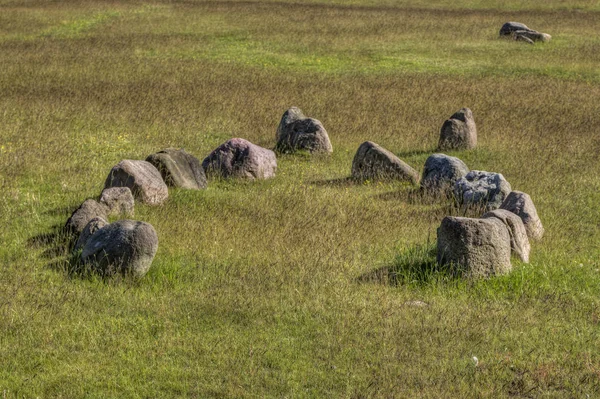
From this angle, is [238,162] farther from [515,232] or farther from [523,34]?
[523,34]

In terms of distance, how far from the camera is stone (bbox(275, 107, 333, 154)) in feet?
68.3

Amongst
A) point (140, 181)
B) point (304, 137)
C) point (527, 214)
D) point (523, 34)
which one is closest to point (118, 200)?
point (140, 181)

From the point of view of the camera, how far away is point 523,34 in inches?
1688

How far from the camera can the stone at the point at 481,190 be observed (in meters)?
15.8

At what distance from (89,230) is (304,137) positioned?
918 cm

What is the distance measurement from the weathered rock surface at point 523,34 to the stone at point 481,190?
1115 inches

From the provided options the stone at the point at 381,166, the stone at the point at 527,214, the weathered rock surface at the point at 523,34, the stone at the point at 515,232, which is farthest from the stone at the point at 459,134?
the weathered rock surface at the point at 523,34

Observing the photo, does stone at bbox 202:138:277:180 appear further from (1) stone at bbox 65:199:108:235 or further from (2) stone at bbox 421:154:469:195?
(1) stone at bbox 65:199:108:235

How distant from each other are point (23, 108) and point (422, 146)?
42.1 feet

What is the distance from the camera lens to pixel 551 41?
4275 cm

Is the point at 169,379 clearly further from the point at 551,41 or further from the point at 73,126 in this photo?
the point at 551,41

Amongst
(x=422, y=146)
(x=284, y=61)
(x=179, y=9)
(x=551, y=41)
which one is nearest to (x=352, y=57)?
(x=284, y=61)

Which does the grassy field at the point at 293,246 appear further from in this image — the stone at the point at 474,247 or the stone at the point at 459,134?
the stone at the point at 459,134

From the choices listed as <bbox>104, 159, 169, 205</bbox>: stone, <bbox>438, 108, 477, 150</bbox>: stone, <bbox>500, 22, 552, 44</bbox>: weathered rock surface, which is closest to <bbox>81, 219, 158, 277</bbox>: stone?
<bbox>104, 159, 169, 205</bbox>: stone
